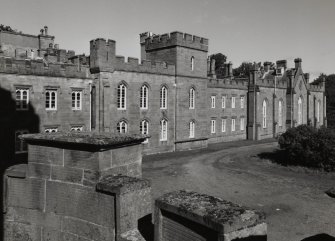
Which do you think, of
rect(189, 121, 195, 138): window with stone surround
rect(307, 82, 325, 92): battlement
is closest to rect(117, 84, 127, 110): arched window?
rect(189, 121, 195, 138): window with stone surround

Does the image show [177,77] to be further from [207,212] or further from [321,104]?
[321,104]

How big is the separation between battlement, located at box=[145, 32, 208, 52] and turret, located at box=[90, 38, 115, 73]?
7.50m

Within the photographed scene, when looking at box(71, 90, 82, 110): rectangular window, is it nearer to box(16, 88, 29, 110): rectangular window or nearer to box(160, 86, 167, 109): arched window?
box(16, 88, 29, 110): rectangular window

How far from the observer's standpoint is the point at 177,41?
33.2 m

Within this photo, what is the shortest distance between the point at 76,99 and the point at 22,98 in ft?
15.1

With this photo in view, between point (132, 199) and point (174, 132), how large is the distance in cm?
3056

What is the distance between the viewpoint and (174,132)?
Answer: 113 ft

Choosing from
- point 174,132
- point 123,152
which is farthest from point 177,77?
point 123,152

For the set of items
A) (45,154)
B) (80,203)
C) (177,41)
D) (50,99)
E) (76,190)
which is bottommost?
(80,203)

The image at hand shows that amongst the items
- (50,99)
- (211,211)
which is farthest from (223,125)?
(211,211)

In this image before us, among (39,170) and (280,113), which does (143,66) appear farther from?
(280,113)

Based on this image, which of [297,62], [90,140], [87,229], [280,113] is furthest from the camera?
[280,113]

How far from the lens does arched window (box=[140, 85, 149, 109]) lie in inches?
1241

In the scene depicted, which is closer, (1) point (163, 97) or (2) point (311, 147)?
(2) point (311, 147)
